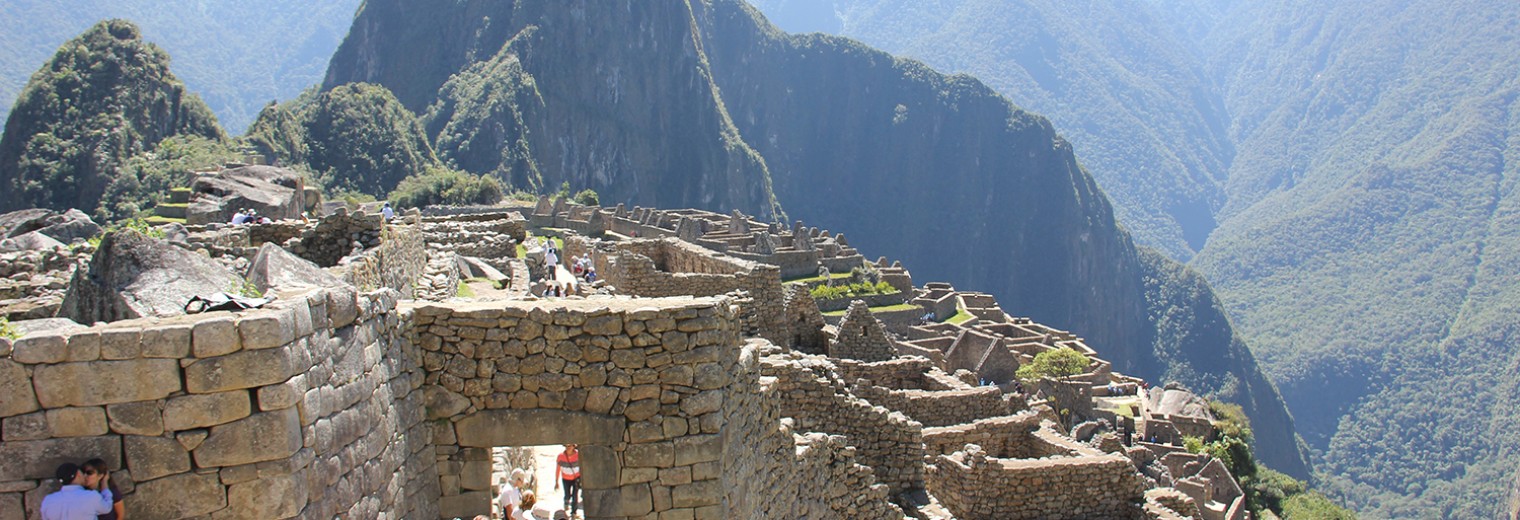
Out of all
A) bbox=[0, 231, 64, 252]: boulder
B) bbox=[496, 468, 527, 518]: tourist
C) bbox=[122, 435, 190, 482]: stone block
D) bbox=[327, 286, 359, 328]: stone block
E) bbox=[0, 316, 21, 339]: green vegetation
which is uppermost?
bbox=[0, 316, 21, 339]: green vegetation

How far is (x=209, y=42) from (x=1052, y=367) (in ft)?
387

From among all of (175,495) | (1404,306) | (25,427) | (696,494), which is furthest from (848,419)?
(1404,306)

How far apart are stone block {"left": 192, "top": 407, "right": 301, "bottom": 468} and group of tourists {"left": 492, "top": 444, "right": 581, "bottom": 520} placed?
2592 mm

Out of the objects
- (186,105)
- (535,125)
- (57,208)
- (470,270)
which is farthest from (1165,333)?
(470,270)

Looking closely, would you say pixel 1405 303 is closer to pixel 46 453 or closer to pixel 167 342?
pixel 167 342

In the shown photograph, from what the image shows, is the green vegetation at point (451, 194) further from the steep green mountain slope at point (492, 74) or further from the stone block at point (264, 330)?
the steep green mountain slope at point (492, 74)

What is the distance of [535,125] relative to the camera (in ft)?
581

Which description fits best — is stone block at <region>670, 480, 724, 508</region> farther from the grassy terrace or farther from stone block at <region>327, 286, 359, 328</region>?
the grassy terrace

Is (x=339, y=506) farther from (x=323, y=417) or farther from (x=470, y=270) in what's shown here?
(x=470, y=270)

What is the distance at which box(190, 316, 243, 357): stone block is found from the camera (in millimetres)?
4336

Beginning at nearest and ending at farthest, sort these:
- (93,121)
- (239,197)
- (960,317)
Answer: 1. (239,197)
2. (960,317)
3. (93,121)

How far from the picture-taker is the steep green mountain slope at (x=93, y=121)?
74.3 metres

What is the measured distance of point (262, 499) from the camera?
4531mm

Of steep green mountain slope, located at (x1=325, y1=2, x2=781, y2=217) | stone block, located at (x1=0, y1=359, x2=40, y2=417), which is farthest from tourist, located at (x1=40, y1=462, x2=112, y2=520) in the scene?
steep green mountain slope, located at (x1=325, y1=2, x2=781, y2=217)
